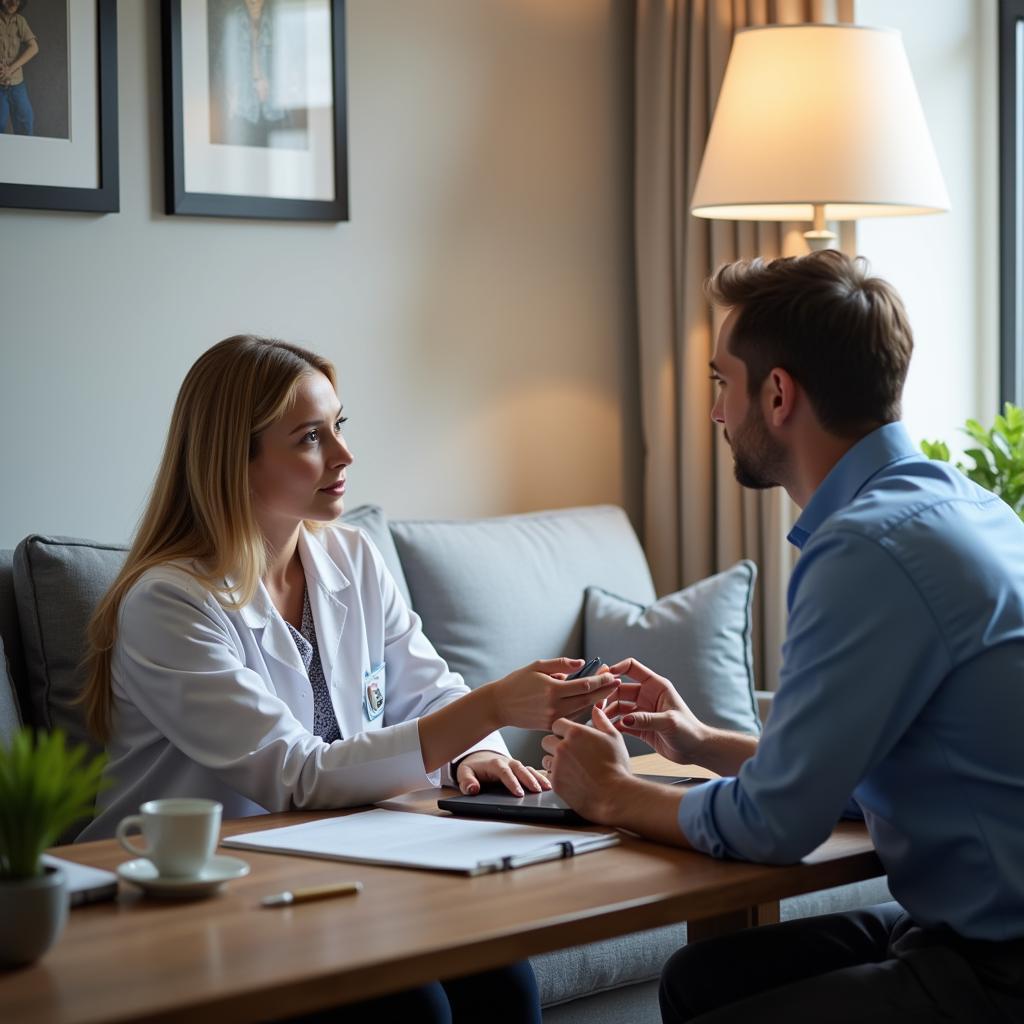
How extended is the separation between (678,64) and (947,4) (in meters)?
0.70

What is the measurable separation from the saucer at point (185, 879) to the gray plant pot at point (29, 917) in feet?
0.58

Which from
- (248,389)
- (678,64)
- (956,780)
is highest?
(678,64)

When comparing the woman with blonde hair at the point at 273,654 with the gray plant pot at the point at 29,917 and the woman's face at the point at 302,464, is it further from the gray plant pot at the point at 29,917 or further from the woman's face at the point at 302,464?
the gray plant pot at the point at 29,917

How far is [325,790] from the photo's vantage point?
1.75 metres

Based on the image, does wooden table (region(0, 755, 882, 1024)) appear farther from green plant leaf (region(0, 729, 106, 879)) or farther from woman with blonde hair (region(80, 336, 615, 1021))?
woman with blonde hair (region(80, 336, 615, 1021))

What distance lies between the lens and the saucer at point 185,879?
132cm

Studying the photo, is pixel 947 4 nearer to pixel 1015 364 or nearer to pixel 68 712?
pixel 1015 364

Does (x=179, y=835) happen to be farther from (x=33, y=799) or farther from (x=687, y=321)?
(x=687, y=321)

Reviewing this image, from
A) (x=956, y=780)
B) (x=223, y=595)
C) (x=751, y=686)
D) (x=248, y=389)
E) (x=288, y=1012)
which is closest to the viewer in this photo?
(x=288, y=1012)

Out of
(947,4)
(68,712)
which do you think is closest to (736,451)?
(68,712)

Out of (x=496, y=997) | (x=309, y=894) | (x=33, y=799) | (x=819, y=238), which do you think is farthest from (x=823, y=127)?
(x=33, y=799)

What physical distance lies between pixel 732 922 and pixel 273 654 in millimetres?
709

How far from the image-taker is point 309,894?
4.25 ft

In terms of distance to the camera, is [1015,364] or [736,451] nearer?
[736,451]
